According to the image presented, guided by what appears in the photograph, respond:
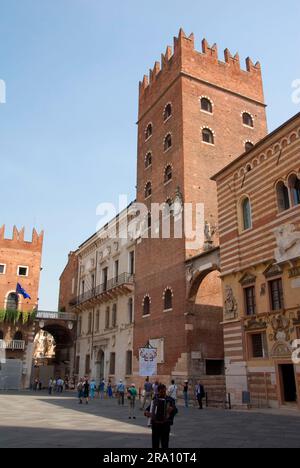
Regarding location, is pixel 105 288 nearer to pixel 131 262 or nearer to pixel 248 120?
pixel 131 262

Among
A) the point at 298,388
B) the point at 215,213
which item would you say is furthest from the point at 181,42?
the point at 298,388

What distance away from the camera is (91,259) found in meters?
43.4

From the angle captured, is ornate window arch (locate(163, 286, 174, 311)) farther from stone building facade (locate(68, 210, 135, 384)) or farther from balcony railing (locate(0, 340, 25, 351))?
balcony railing (locate(0, 340, 25, 351))

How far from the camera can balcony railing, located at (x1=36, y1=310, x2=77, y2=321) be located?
1698 inches

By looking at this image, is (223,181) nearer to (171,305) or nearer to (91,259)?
(171,305)

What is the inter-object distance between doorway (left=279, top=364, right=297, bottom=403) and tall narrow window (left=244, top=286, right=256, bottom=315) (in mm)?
2656

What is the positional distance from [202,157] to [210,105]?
15.4ft

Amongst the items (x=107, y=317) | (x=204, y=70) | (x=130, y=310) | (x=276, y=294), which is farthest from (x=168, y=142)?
(x=276, y=294)

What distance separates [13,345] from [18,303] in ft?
13.7

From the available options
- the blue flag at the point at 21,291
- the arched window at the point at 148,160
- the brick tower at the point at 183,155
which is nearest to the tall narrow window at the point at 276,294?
the brick tower at the point at 183,155

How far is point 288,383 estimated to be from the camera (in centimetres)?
1694

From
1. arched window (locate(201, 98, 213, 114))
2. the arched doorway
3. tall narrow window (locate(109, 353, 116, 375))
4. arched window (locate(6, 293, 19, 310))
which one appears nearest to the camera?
arched window (locate(201, 98, 213, 114))

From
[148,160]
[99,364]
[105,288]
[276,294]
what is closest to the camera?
[276,294]

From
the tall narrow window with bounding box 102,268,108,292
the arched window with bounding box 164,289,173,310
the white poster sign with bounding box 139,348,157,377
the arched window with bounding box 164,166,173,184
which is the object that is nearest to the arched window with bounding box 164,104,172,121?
the arched window with bounding box 164,166,173,184
